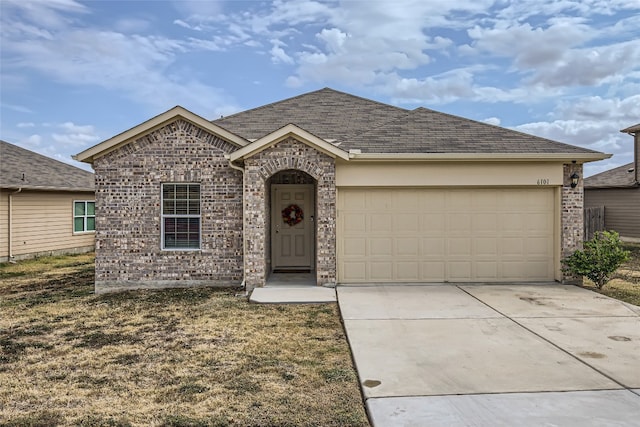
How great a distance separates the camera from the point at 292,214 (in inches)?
486

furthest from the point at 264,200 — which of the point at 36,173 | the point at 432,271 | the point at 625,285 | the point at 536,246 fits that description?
the point at 36,173

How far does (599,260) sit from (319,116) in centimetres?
873

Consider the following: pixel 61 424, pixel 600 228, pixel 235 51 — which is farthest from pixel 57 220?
pixel 600 228

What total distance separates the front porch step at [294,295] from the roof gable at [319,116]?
14.6 ft

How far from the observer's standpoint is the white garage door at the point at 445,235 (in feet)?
34.6

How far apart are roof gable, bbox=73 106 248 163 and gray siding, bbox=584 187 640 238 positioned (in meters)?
20.6

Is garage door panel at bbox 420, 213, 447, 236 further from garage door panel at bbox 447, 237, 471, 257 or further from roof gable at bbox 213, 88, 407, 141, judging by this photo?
roof gable at bbox 213, 88, 407, 141

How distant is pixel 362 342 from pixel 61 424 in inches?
144

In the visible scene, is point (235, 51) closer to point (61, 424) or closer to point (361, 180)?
point (361, 180)

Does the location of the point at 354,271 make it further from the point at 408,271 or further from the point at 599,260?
the point at 599,260

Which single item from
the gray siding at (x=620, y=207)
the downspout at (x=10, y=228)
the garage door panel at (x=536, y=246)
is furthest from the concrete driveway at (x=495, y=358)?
the gray siding at (x=620, y=207)

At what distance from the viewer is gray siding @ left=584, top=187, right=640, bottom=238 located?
21.8 metres

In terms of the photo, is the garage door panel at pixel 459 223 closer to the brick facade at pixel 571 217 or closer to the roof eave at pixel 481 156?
the roof eave at pixel 481 156

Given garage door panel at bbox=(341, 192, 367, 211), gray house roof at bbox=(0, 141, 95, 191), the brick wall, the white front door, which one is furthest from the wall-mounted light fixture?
gray house roof at bbox=(0, 141, 95, 191)
